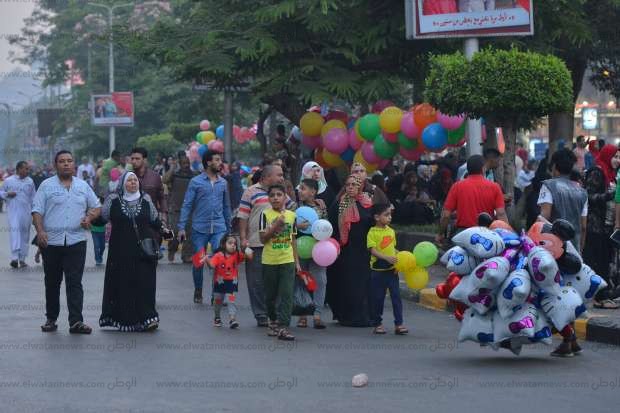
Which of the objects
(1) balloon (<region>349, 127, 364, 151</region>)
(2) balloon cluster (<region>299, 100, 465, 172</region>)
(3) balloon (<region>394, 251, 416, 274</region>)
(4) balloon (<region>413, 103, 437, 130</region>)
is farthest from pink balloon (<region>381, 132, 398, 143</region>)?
(3) balloon (<region>394, 251, 416, 274</region>)

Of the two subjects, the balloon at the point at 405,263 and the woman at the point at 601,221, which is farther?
the woman at the point at 601,221

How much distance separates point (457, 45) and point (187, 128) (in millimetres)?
26383

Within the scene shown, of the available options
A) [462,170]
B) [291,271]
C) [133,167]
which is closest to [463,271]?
[291,271]

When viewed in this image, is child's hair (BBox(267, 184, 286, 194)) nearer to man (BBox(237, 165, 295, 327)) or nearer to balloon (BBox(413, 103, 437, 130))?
man (BBox(237, 165, 295, 327))

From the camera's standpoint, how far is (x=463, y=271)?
35.0ft

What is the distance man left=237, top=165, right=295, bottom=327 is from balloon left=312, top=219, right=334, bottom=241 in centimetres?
30

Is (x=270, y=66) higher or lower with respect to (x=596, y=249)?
higher

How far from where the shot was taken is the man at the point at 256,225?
43.4 feet

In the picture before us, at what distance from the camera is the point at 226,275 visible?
13336 millimetres

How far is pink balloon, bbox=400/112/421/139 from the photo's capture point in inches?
859

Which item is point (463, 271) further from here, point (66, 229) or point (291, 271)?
point (66, 229)

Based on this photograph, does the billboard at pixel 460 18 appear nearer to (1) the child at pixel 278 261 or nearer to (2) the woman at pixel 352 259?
(2) the woman at pixel 352 259

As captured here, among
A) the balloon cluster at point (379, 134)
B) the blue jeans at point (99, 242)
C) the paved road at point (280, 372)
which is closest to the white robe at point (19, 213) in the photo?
the blue jeans at point (99, 242)

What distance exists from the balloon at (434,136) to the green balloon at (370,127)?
4.40ft
